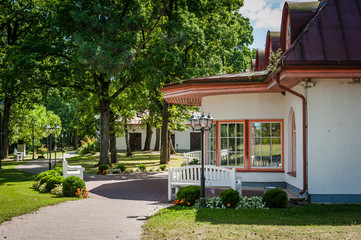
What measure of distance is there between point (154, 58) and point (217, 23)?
445 cm

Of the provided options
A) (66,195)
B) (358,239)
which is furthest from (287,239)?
(66,195)

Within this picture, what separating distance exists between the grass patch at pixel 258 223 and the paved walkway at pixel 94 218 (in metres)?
0.58

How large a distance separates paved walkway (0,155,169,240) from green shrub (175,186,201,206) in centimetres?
59

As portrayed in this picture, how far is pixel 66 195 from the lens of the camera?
12414 mm

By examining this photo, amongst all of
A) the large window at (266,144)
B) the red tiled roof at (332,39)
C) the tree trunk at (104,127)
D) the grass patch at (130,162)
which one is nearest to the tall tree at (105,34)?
the tree trunk at (104,127)

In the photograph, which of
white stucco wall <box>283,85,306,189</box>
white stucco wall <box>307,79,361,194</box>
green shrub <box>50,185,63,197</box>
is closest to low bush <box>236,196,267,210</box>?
white stucco wall <box>307,79,361,194</box>

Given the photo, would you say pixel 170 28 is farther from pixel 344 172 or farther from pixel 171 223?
pixel 171 223

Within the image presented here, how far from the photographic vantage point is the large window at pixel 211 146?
14.3 m

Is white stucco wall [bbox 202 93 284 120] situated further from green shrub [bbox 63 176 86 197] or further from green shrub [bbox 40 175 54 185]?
green shrub [bbox 40 175 54 185]

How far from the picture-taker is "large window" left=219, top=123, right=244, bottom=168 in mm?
13547

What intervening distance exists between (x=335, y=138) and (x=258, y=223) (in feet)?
13.0

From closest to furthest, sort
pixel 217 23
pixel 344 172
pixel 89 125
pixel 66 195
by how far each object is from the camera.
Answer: pixel 344 172
pixel 66 195
pixel 217 23
pixel 89 125

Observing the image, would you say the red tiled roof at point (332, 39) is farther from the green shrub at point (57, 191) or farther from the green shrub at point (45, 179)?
the green shrub at point (45, 179)

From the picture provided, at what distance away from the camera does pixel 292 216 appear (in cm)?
862
